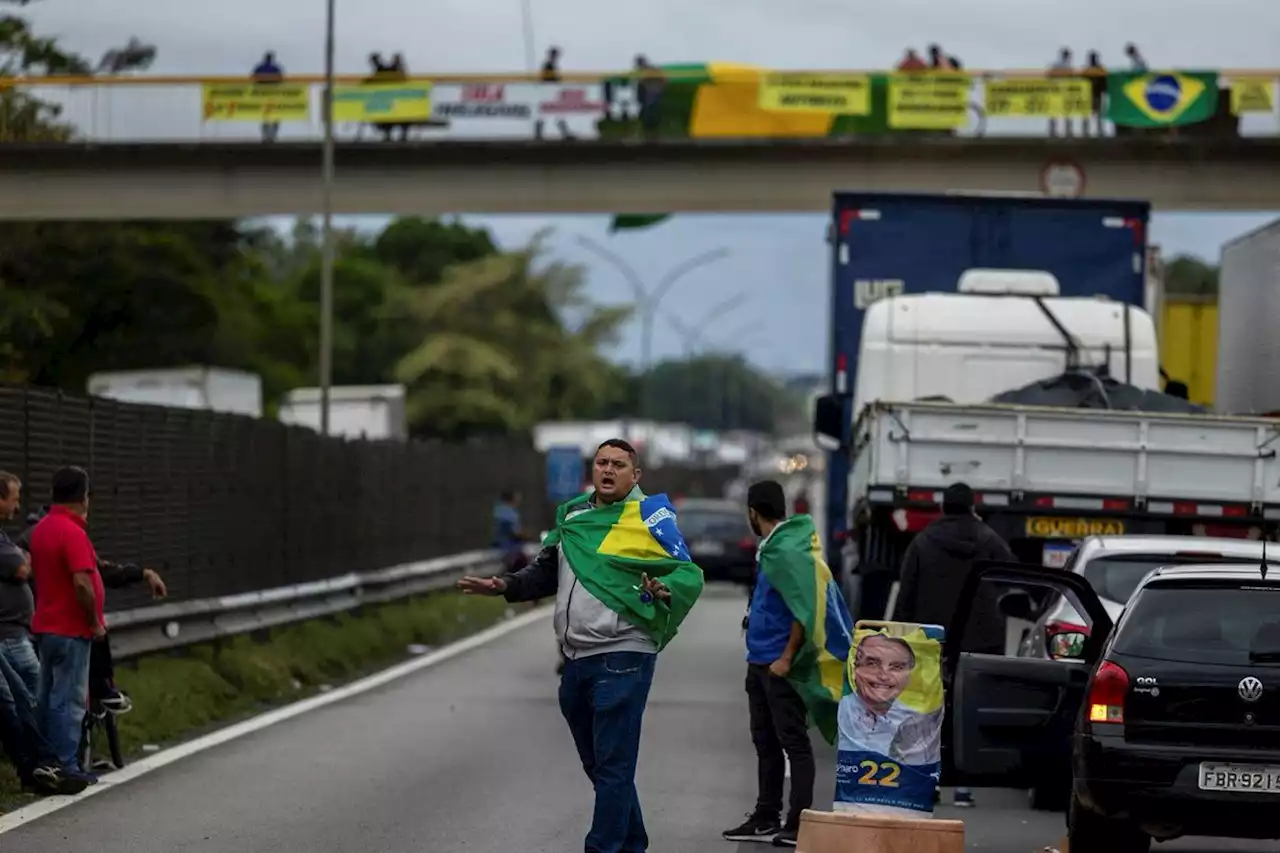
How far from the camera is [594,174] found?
4122cm

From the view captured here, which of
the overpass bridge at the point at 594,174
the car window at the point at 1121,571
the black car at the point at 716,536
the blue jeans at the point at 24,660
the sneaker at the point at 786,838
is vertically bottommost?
the black car at the point at 716,536

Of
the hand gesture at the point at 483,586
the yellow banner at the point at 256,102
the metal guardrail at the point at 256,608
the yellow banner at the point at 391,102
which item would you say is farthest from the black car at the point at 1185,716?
the yellow banner at the point at 256,102

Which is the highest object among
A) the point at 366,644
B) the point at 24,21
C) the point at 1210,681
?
the point at 24,21

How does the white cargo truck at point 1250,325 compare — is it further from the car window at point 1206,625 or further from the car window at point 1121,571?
the car window at point 1206,625

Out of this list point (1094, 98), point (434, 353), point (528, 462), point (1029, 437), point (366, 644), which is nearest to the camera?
point (1029, 437)

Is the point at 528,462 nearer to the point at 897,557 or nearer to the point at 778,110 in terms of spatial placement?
the point at 778,110

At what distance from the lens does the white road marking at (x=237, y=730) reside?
1253 centimetres

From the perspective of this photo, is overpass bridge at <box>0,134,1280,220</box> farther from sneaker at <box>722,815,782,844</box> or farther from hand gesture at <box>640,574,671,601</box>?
hand gesture at <box>640,574,671,601</box>

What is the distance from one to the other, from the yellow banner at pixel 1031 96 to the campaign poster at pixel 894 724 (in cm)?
2995

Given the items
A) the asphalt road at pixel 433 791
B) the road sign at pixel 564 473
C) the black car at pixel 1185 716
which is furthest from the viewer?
the road sign at pixel 564 473

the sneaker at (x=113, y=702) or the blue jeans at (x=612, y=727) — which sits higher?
the blue jeans at (x=612, y=727)

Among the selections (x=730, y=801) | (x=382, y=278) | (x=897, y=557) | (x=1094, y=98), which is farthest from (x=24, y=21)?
(x=382, y=278)

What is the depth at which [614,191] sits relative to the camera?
136ft

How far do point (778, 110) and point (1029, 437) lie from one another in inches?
934
